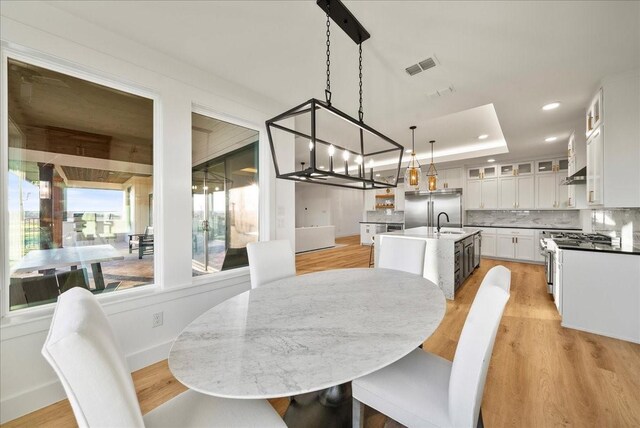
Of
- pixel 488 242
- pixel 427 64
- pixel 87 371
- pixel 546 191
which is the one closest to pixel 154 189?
pixel 87 371

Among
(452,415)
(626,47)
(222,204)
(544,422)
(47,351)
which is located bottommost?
(544,422)

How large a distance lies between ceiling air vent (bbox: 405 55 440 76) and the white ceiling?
0.06m

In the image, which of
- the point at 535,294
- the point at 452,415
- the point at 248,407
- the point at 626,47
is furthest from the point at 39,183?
the point at 535,294

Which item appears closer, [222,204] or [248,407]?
[248,407]

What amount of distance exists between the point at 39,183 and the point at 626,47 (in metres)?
4.40

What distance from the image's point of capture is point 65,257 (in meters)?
1.82

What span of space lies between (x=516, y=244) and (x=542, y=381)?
185 inches

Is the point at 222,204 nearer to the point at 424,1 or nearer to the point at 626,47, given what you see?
the point at 424,1

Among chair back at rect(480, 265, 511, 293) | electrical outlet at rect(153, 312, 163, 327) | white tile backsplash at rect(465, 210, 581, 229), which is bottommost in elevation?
electrical outlet at rect(153, 312, 163, 327)

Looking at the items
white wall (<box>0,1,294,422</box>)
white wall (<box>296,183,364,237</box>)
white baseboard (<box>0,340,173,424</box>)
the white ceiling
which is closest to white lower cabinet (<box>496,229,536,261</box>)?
the white ceiling

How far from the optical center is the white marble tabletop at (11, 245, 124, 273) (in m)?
1.68

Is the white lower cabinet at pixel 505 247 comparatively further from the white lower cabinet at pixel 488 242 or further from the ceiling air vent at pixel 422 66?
the ceiling air vent at pixel 422 66

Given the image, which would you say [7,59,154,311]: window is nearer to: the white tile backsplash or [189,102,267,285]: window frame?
[189,102,267,285]: window frame

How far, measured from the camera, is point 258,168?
2.97m
